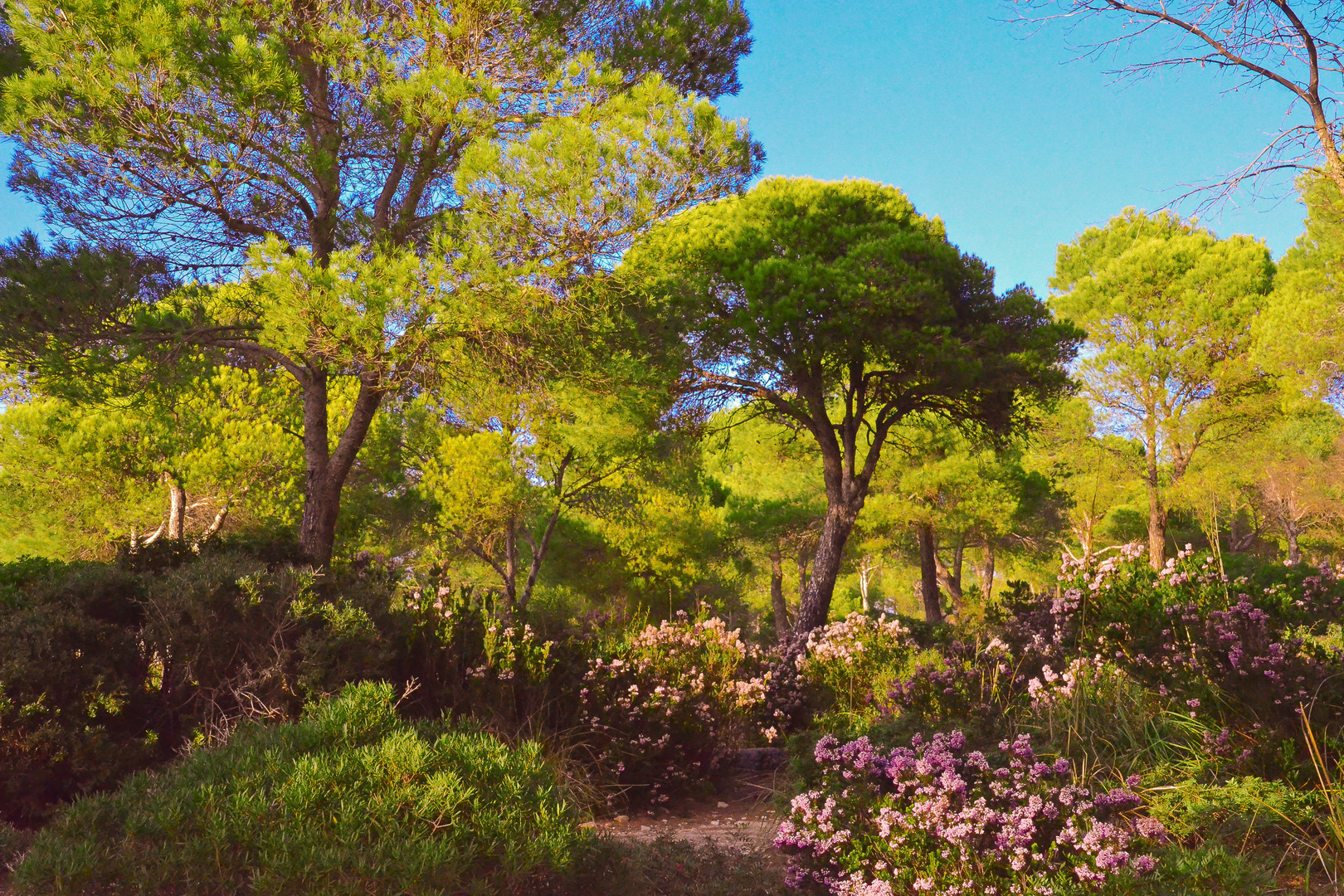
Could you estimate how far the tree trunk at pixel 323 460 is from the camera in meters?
8.48

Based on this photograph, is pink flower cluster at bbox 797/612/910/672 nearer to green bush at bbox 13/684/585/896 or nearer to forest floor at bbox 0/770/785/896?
forest floor at bbox 0/770/785/896

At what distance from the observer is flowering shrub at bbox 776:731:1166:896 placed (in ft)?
10.3

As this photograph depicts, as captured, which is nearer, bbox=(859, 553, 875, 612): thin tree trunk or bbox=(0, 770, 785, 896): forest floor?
bbox=(0, 770, 785, 896): forest floor

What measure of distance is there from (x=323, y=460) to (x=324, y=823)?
6.39 meters

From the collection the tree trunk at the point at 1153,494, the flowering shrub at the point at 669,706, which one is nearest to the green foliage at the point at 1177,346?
the tree trunk at the point at 1153,494

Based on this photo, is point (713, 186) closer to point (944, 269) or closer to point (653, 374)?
point (653, 374)

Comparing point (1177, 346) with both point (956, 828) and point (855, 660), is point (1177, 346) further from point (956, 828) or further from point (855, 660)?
point (956, 828)

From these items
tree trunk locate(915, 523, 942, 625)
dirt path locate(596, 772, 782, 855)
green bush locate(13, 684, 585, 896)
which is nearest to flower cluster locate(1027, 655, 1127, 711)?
dirt path locate(596, 772, 782, 855)

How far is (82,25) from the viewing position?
22.7 feet

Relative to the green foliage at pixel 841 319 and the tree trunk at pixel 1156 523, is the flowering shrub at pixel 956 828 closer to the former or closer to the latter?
the green foliage at pixel 841 319

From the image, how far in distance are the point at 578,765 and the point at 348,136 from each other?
6804 millimetres

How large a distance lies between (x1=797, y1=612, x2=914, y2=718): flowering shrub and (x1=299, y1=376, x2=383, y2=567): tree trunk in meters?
5.01

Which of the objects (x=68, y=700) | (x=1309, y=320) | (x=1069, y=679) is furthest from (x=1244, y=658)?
(x=1309, y=320)

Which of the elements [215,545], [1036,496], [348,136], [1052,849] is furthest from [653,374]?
[1036,496]
